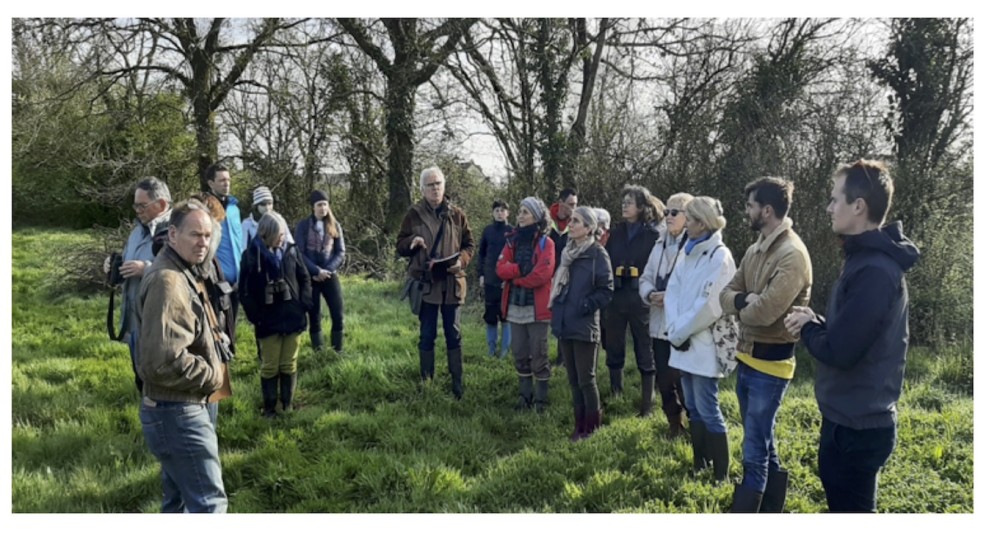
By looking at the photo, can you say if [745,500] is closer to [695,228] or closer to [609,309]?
[695,228]

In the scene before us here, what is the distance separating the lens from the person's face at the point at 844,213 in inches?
96.3

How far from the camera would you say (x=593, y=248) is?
4.31 meters

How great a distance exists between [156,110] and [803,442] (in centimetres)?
1054

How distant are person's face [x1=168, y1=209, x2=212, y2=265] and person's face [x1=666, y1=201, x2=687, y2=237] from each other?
2.84 m

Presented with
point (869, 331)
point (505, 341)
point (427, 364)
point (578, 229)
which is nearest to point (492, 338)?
point (505, 341)

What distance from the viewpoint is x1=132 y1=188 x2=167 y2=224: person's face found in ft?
12.1

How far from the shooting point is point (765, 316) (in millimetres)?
2857

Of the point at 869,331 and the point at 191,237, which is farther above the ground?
the point at 191,237

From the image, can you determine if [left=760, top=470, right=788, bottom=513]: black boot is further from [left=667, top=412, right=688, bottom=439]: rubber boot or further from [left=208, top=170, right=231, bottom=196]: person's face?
[left=208, top=170, right=231, bottom=196]: person's face

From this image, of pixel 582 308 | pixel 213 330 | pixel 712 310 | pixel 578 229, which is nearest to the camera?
pixel 213 330

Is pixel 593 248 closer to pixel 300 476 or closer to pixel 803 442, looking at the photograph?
pixel 803 442

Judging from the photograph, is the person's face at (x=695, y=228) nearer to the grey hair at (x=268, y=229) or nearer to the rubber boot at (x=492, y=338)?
the grey hair at (x=268, y=229)

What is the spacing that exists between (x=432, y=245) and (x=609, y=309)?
1576mm

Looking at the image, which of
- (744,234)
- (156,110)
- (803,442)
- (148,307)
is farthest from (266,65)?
(803,442)
